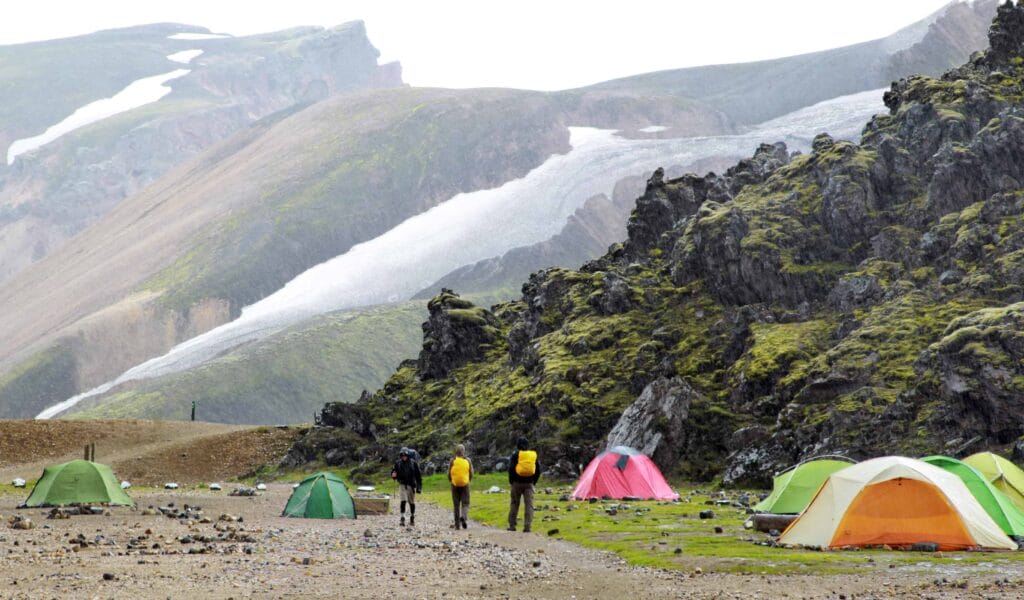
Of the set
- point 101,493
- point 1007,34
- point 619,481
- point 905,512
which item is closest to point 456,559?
point 905,512

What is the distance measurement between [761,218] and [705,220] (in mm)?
4469

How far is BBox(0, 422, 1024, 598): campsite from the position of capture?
28.1 meters

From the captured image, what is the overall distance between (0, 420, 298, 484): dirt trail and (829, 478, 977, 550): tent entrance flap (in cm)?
6473

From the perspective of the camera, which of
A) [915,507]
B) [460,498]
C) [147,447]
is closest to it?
[915,507]

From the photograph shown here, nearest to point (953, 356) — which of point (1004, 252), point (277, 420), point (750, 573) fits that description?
point (1004, 252)

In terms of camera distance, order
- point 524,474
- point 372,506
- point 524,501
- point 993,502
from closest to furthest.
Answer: point 993,502 < point 524,474 < point 524,501 < point 372,506

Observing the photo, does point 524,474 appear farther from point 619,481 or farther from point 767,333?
point 767,333

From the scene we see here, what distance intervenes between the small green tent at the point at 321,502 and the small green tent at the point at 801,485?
19.6 meters

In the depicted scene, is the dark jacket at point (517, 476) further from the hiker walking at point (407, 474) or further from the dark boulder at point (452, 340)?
the dark boulder at point (452, 340)

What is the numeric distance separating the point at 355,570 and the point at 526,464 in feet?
44.8

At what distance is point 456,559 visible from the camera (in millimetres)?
35062

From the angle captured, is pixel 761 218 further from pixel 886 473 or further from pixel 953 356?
pixel 886 473

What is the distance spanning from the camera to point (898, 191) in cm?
9175

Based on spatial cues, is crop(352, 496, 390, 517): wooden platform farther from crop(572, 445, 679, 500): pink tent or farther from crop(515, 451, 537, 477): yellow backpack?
crop(515, 451, 537, 477): yellow backpack
